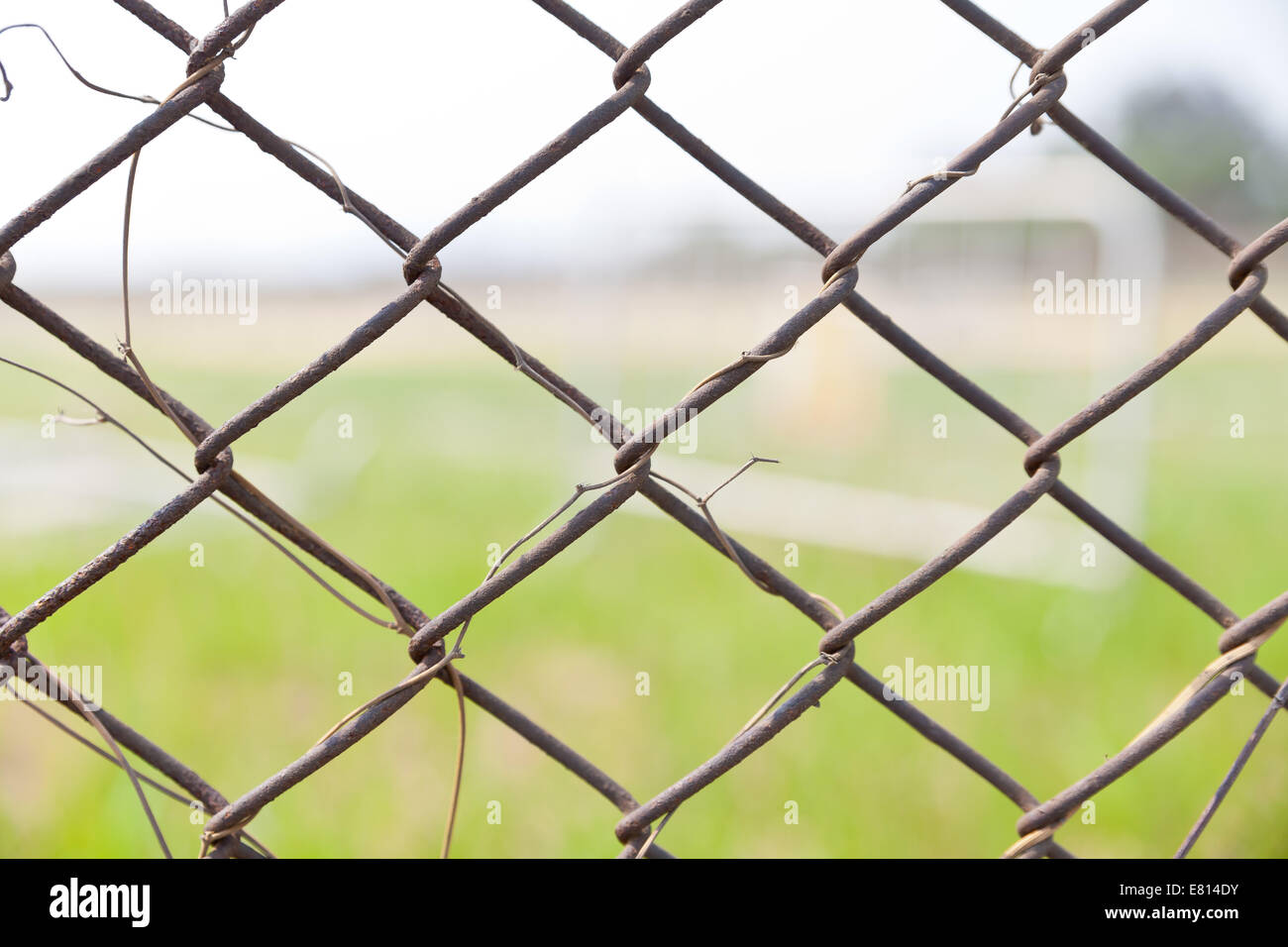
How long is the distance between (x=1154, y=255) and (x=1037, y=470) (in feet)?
15.9

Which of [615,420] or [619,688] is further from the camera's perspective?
[619,688]

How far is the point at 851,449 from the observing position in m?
10.4

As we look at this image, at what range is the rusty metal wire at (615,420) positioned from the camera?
1.90 ft

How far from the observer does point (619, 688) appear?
3689mm

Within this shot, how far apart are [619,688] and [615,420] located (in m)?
3.17

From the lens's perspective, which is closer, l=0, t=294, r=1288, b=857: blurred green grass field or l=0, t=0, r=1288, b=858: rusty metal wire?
l=0, t=0, r=1288, b=858: rusty metal wire

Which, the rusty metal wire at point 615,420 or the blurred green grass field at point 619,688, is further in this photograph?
the blurred green grass field at point 619,688

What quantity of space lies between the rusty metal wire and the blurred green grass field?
1742mm

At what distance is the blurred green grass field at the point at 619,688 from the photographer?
7.82 ft

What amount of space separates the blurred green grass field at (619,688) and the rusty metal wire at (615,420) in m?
1.74

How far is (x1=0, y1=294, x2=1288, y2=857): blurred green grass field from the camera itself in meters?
2.38

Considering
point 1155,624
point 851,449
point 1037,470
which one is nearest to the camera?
point 1037,470
